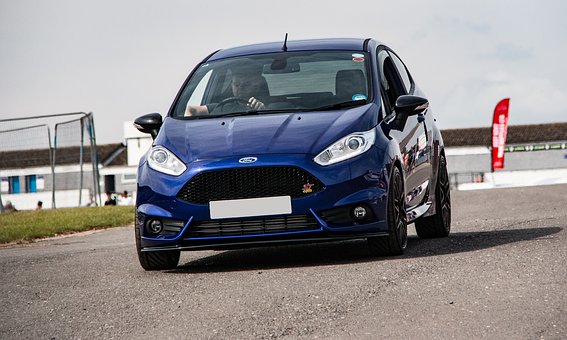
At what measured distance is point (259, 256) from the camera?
9.38 metres

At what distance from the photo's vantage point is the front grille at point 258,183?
7.79 m

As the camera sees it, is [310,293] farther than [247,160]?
No

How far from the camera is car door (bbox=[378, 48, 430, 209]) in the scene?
29.1 ft

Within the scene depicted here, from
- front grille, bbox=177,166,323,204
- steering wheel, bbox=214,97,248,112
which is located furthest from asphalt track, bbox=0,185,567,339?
steering wheel, bbox=214,97,248,112

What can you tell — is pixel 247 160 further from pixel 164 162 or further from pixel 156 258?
pixel 156 258

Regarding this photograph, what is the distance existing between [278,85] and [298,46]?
2.43ft

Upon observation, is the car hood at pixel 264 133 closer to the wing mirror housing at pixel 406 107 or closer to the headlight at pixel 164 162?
the headlight at pixel 164 162

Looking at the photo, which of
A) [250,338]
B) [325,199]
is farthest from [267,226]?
[250,338]

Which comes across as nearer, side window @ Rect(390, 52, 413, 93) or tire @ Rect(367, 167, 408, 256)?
tire @ Rect(367, 167, 408, 256)

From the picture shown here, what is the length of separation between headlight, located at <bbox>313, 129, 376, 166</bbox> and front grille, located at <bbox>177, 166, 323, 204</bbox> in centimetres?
17

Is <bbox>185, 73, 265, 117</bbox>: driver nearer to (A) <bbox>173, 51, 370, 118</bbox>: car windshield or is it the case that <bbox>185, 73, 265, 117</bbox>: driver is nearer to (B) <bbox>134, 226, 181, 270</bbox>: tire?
(A) <bbox>173, 51, 370, 118</bbox>: car windshield

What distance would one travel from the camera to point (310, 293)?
20.8 ft

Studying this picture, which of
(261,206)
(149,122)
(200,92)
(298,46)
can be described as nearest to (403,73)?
(298,46)

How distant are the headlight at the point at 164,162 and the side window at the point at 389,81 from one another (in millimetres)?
1879
